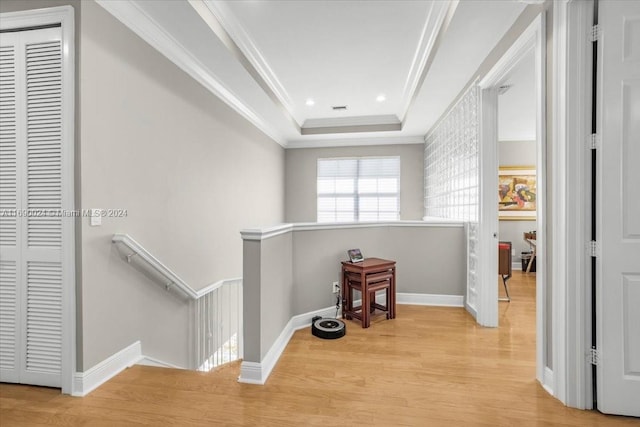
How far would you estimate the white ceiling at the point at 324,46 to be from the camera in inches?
88.6

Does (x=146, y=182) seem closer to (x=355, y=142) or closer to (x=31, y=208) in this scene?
(x=31, y=208)

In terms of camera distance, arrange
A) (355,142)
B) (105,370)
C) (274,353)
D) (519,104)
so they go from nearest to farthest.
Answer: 1. (105,370)
2. (274,353)
3. (519,104)
4. (355,142)

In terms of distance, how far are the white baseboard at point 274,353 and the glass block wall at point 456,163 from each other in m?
1.98

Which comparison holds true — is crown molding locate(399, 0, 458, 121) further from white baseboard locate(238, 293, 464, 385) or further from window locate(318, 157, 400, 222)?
white baseboard locate(238, 293, 464, 385)

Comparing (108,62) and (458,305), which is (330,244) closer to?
(458,305)

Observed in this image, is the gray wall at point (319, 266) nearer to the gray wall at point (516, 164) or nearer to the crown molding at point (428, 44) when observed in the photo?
the crown molding at point (428, 44)

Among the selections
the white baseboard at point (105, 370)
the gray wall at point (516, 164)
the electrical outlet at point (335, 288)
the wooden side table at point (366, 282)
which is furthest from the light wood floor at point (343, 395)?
the gray wall at point (516, 164)

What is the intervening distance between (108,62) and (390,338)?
10.0 ft

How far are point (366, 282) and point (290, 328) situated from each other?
85 cm

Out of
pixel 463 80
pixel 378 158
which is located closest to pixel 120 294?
pixel 463 80

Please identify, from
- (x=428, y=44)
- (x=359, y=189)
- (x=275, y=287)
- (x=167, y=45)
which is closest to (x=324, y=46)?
(x=428, y=44)

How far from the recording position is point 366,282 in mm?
2924

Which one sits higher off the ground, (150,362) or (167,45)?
(167,45)

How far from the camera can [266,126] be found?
488 centimetres
